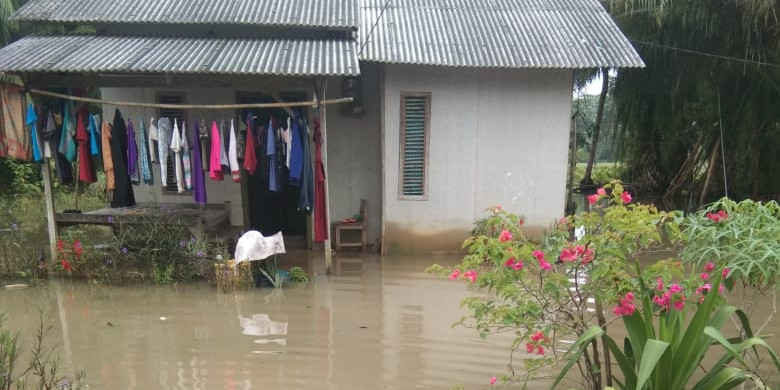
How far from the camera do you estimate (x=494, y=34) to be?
338 inches

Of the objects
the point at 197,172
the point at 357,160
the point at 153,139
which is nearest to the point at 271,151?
the point at 197,172

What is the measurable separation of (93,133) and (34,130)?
734 mm

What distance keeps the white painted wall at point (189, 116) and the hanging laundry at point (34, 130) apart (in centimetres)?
163

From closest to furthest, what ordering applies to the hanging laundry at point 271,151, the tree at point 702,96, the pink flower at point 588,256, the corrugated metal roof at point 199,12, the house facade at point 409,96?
the pink flower at point 588,256 → the hanging laundry at point 271,151 → the corrugated metal roof at point 199,12 → the house facade at point 409,96 → the tree at point 702,96

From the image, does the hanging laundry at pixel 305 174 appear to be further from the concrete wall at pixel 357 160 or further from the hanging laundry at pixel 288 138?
the concrete wall at pixel 357 160

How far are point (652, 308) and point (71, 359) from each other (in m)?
4.85

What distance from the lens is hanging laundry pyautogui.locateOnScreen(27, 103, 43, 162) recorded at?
664 cm

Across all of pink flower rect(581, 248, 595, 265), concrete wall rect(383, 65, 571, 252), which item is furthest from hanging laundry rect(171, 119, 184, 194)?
pink flower rect(581, 248, 595, 265)

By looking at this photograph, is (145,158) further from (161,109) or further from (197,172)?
(161,109)

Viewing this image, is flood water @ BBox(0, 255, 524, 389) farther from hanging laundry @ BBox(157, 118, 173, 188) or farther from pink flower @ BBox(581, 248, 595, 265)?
hanging laundry @ BBox(157, 118, 173, 188)

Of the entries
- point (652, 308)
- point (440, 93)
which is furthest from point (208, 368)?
point (440, 93)

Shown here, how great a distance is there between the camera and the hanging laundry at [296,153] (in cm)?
690

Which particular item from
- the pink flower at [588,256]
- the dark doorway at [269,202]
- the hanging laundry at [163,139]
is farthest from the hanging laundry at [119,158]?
→ the pink flower at [588,256]

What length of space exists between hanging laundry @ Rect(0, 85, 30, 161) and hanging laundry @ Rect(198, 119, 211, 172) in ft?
7.39
